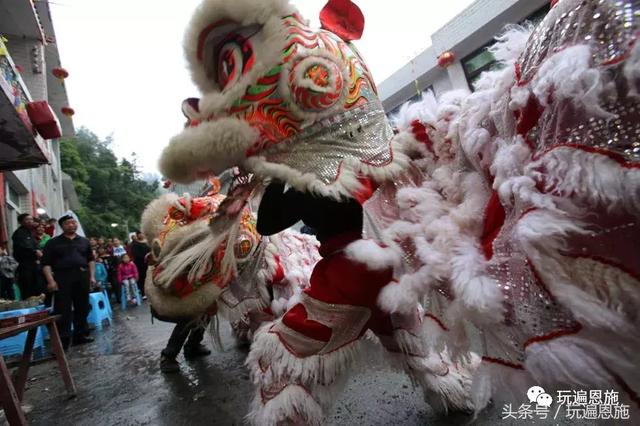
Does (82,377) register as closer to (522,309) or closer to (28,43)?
(522,309)

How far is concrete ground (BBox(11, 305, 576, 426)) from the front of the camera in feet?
5.55

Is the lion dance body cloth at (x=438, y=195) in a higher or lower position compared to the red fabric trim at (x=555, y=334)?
higher

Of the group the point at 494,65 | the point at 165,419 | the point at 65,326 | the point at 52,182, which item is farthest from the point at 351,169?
the point at 52,182

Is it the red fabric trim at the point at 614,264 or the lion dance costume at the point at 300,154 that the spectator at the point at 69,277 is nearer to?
the lion dance costume at the point at 300,154

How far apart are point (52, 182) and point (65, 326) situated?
12.8 m

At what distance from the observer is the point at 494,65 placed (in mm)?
939

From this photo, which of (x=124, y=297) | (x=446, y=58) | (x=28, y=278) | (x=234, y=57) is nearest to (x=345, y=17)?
(x=234, y=57)

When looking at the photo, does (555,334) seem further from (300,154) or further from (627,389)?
(300,154)

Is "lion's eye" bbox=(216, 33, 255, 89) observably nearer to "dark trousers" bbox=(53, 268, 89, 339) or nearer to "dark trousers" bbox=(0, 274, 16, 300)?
"dark trousers" bbox=(53, 268, 89, 339)

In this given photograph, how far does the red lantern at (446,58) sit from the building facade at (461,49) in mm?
24

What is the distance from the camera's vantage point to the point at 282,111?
3.95 feet

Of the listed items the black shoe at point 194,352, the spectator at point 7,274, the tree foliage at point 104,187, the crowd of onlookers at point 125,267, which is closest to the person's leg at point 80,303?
the spectator at point 7,274

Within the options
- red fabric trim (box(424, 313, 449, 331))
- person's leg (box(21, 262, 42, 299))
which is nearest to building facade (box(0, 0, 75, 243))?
person's leg (box(21, 262, 42, 299))

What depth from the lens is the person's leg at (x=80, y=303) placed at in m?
4.56
